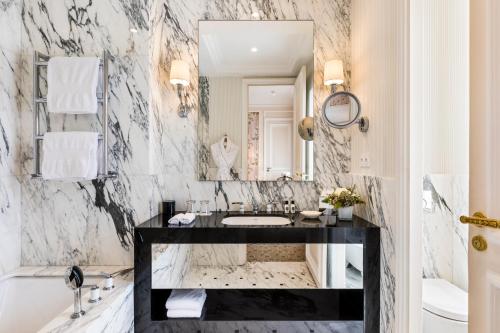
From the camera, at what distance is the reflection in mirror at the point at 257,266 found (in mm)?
1769

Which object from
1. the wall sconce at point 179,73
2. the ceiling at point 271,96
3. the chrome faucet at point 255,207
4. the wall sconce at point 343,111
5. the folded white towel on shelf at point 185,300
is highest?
the wall sconce at point 179,73

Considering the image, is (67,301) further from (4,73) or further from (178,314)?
(4,73)

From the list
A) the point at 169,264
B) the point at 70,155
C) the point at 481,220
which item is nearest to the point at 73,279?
the point at 169,264

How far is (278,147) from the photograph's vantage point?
7.48 feet

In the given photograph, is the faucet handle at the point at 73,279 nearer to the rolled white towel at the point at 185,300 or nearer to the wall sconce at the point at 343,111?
the rolled white towel at the point at 185,300

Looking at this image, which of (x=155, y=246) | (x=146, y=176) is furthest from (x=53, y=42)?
(x=155, y=246)

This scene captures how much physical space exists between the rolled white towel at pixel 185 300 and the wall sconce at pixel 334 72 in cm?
181

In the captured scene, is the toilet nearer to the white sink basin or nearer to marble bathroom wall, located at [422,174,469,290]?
marble bathroom wall, located at [422,174,469,290]

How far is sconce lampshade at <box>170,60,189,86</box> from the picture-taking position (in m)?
2.20

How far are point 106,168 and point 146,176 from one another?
10.4 inches

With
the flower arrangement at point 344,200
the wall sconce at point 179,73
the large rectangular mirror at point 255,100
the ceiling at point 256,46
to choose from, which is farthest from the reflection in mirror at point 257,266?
the ceiling at point 256,46

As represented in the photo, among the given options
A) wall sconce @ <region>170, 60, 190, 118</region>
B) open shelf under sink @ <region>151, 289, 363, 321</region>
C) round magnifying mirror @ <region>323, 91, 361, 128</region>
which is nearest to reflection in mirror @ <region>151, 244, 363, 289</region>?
open shelf under sink @ <region>151, 289, 363, 321</region>

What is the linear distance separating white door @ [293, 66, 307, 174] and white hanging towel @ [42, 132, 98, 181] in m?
1.44

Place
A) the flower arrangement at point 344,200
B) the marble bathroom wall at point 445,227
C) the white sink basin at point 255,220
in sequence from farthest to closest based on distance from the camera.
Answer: the marble bathroom wall at point 445,227 → the white sink basin at point 255,220 → the flower arrangement at point 344,200
